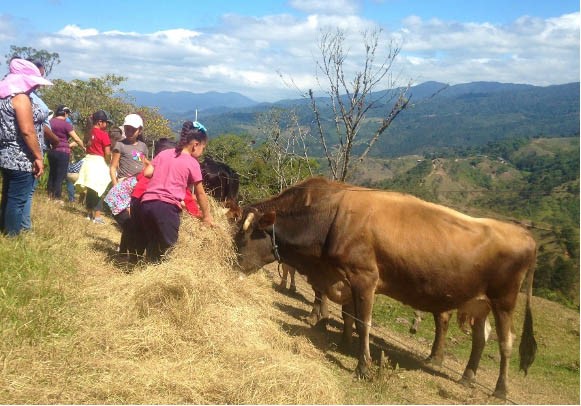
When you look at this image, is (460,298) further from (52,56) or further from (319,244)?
(52,56)

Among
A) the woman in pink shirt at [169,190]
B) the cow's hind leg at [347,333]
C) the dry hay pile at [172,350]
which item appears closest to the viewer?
the dry hay pile at [172,350]

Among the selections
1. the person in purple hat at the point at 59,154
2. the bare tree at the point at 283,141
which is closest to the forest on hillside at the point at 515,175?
the bare tree at the point at 283,141

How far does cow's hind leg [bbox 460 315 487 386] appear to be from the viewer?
621 cm

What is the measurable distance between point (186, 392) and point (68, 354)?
2.99 feet

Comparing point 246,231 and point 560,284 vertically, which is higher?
point 246,231

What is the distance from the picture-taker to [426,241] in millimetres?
5766

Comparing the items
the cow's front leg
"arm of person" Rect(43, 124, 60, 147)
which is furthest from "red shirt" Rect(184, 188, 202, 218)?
"arm of person" Rect(43, 124, 60, 147)

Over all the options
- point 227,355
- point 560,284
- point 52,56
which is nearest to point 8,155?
point 227,355

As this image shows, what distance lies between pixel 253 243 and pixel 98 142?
406 centimetres

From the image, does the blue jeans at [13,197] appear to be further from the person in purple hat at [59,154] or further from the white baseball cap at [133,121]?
the person in purple hat at [59,154]

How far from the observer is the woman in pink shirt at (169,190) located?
5566 millimetres

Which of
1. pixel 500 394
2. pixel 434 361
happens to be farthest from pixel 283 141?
pixel 500 394

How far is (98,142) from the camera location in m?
9.02

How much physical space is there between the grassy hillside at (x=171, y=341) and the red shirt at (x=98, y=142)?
1.88m
